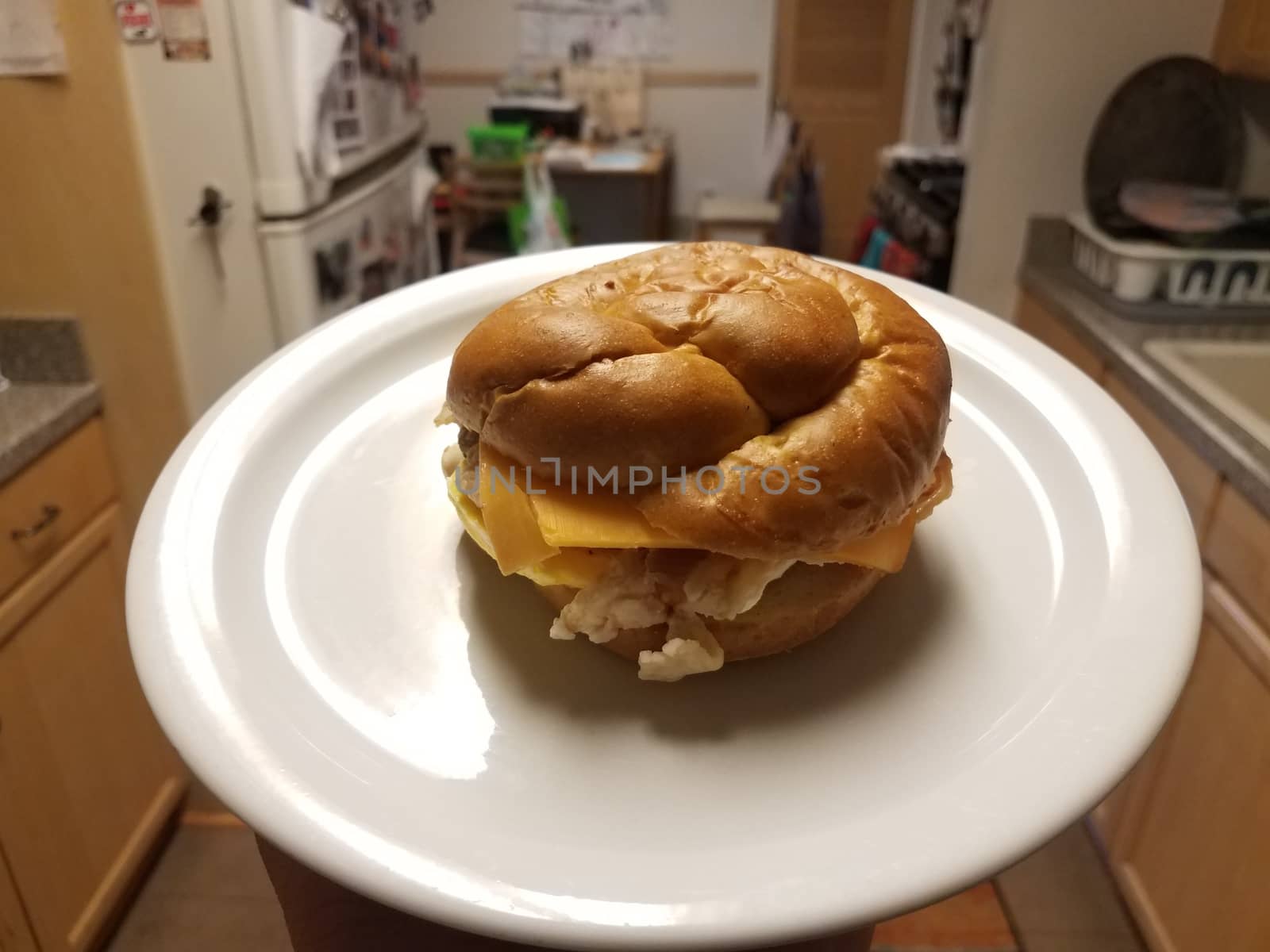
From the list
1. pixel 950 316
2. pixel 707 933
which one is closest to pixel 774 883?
pixel 707 933

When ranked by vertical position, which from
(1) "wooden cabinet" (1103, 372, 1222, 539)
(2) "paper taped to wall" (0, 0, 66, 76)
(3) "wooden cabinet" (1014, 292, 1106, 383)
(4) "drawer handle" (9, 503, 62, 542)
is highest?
(2) "paper taped to wall" (0, 0, 66, 76)

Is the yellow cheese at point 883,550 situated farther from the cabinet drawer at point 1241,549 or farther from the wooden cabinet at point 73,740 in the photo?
the wooden cabinet at point 73,740

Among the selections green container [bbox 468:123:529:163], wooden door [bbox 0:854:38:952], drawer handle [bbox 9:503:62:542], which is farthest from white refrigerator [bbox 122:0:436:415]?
green container [bbox 468:123:529:163]

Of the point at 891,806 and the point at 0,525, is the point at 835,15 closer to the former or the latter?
the point at 0,525

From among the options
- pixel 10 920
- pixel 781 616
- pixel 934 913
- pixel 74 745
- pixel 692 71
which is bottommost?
pixel 934 913

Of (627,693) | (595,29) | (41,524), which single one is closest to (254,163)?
(41,524)

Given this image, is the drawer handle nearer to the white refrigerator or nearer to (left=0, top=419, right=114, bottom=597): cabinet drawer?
(left=0, top=419, right=114, bottom=597): cabinet drawer

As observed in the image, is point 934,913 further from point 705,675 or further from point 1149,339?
point 705,675
